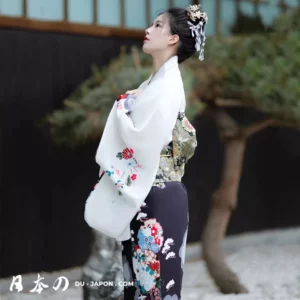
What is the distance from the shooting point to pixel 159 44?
2.90 meters

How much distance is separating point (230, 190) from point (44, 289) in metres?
1.83

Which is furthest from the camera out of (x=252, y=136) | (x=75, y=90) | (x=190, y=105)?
(x=252, y=136)

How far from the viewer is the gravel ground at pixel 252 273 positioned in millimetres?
5504

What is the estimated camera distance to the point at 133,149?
2.76 meters

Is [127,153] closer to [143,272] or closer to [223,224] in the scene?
[143,272]

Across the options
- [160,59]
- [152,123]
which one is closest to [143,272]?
[152,123]

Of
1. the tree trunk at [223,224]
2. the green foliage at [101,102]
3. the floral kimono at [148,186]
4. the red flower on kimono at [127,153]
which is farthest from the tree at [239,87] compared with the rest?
the red flower on kimono at [127,153]

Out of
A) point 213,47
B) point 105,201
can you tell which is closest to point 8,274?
point 213,47

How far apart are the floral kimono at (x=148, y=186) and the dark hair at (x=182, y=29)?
0.34 feet

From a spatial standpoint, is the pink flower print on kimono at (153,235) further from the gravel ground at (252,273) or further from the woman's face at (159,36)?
the gravel ground at (252,273)

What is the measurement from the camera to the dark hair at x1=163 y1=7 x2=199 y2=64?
290 cm

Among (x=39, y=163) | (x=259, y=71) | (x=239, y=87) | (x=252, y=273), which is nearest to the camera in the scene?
(x=259, y=71)

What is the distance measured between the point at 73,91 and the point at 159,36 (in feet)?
10.5

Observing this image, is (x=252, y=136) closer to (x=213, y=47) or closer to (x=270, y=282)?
(x=270, y=282)
